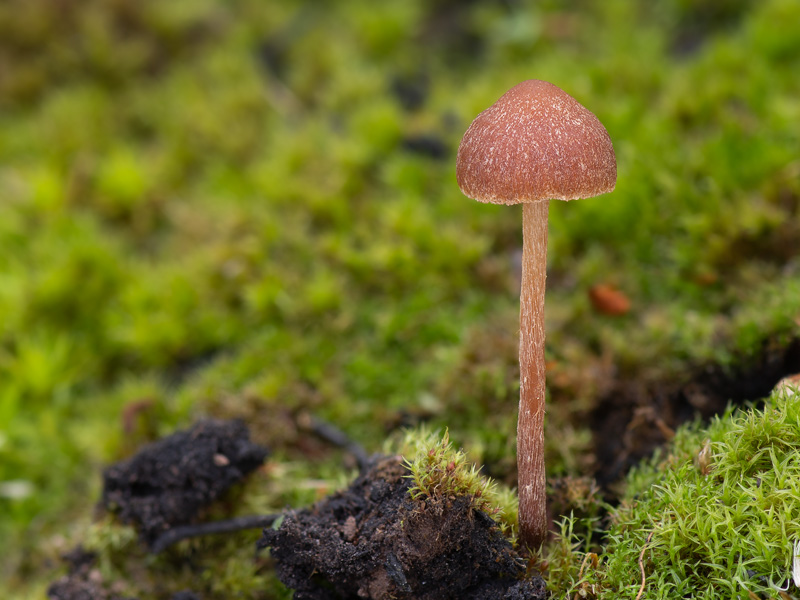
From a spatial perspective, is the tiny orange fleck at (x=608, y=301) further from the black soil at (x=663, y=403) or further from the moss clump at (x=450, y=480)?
the moss clump at (x=450, y=480)

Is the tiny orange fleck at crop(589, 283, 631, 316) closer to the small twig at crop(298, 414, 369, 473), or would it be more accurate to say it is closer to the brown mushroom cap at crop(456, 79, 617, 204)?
the brown mushroom cap at crop(456, 79, 617, 204)

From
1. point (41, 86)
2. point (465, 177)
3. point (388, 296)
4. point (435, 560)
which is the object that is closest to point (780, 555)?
point (435, 560)

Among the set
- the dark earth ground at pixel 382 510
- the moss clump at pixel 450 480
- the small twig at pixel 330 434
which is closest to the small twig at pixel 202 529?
the dark earth ground at pixel 382 510

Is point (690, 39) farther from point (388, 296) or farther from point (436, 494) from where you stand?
point (436, 494)

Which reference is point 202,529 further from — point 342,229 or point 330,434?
point 342,229

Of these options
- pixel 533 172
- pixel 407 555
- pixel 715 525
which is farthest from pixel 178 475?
pixel 715 525

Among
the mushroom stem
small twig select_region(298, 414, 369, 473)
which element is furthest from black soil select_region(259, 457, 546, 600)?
small twig select_region(298, 414, 369, 473)

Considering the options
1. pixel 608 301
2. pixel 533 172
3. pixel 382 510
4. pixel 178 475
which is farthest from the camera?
pixel 608 301
